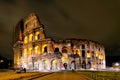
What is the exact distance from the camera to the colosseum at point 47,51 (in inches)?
2450

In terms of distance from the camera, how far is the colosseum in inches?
2450

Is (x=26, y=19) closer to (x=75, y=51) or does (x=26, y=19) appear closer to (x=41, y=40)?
(x=41, y=40)

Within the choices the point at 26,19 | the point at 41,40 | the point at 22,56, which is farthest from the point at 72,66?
the point at 26,19

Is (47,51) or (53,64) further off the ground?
(47,51)

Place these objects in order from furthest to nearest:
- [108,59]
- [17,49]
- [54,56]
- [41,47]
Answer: [108,59] < [17,49] < [41,47] < [54,56]

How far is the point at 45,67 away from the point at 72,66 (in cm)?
903

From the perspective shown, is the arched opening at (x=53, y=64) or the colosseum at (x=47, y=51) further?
the colosseum at (x=47, y=51)

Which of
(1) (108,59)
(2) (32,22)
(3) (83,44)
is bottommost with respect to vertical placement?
(1) (108,59)

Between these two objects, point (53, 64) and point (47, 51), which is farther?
point (47, 51)

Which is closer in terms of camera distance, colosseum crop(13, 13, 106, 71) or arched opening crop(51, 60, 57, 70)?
arched opening crop(51, 60, 57, 70)

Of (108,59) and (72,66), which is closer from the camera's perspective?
(72,66)

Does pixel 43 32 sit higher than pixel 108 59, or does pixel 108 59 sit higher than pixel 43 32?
pixel 43 32

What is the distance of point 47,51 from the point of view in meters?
64.1

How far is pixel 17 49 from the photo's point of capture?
75.6 metres
